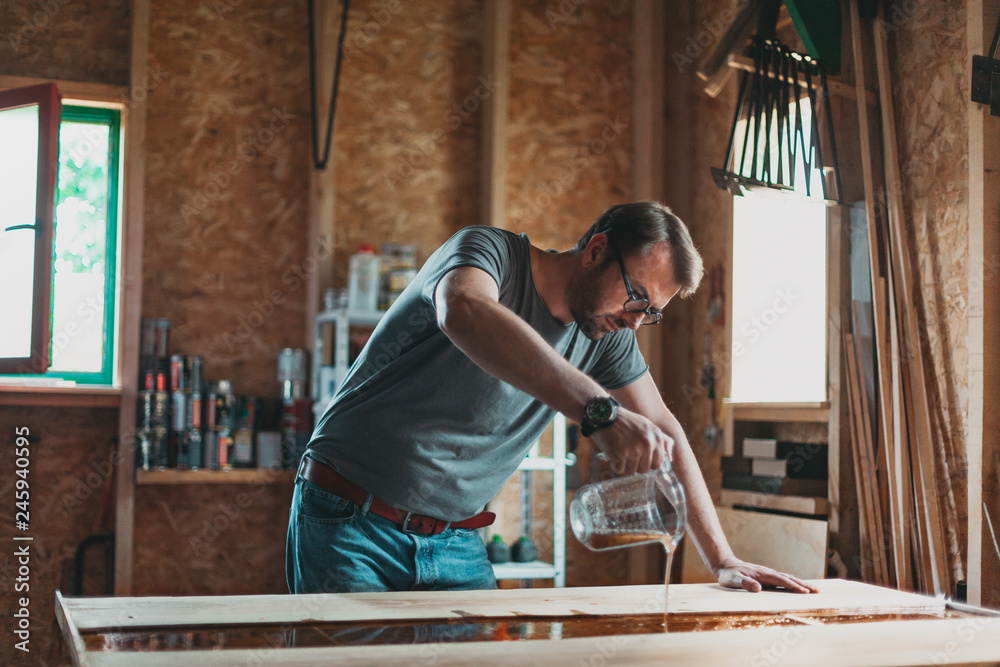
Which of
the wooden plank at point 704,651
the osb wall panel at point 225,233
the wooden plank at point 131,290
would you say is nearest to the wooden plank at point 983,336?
the wooden plank at point 704,651

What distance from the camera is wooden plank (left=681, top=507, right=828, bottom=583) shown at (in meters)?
3.11

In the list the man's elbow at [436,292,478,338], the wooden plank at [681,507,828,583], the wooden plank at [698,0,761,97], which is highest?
the wooden plank at [698,0,761,97]

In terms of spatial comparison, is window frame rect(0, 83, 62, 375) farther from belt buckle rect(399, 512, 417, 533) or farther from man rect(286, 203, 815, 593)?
belt buckle rect(399, 512, 417, 533)

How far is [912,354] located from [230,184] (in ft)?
10.1

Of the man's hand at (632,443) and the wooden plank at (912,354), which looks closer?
the man's hand at (632,443)

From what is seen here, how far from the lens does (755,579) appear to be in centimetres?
199

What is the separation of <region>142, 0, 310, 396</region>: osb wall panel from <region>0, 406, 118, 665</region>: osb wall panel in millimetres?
566

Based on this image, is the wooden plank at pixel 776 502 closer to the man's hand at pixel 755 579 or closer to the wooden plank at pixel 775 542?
the wooden plank at pixel 775 542

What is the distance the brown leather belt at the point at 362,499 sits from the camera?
1844 mm

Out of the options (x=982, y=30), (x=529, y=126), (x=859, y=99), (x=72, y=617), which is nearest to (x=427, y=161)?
(x=529, y=126)

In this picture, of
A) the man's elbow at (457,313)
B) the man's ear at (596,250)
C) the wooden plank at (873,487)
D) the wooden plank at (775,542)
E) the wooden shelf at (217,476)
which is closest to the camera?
the man's elbow at (457,313)

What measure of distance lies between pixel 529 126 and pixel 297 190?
1.23m

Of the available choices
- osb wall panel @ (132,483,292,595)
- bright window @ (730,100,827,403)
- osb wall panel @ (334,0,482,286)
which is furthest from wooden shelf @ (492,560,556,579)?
osb wall panel @ (334,0,482,286)

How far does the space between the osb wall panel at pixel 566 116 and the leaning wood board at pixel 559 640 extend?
9.57 feet
